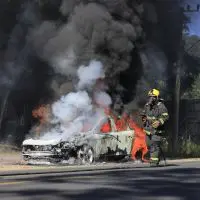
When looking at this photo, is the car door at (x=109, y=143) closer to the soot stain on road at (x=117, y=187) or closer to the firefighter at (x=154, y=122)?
the firefighter at (x=154, y=122)

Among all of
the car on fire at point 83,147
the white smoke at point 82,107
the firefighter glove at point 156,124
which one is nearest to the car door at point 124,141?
the car on fire at point 83,147

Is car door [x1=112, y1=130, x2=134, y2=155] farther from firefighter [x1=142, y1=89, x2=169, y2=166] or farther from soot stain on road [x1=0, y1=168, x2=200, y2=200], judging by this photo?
soot stain on road [x1=0, y1=168, x2=200, y2=200]

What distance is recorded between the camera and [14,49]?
28328mm

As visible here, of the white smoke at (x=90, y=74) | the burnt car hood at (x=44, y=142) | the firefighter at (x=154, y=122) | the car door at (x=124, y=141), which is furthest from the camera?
the white smoke at (x=90, y=74)

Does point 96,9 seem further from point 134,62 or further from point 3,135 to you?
point 3,135

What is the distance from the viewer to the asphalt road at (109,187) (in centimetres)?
902

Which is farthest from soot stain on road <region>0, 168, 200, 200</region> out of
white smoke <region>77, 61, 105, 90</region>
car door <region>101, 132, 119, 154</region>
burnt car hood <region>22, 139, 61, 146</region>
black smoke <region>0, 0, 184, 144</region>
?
black smoke <region>0, 0, 184, 144</region>

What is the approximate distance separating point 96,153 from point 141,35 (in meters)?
9.18

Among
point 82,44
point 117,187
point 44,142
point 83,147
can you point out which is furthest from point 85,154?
point 117,187

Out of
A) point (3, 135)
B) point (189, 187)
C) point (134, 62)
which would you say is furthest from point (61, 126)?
point (3, 135)

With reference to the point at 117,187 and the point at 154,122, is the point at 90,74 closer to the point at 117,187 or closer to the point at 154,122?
the point at 154,122

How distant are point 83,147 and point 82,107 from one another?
7.93 ft

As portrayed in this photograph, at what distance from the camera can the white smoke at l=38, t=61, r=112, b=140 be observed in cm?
1909

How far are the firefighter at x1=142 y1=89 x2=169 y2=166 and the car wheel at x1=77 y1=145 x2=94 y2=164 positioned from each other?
10.1ft
